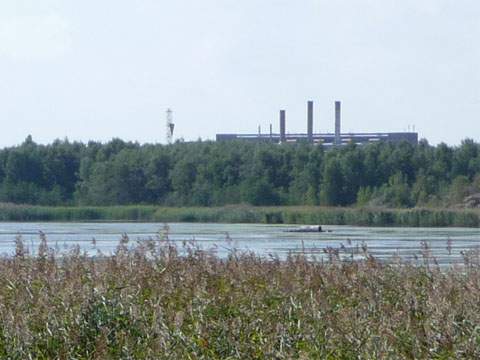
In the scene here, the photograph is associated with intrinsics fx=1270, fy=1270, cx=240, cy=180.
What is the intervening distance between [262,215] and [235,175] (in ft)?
41.4

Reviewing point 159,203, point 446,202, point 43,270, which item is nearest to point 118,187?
point 159,203

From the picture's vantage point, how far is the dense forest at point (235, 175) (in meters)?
65.5

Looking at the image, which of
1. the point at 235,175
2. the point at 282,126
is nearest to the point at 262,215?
the point at 235,175

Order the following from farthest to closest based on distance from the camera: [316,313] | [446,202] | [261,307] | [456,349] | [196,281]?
[446,202], [196,281], [261,307], [316,313], [456,349]

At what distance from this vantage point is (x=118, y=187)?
6681 cm

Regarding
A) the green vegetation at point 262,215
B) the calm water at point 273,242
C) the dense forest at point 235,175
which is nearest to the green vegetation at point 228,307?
the calm water at point 273,242

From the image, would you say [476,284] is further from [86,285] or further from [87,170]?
[87,170]

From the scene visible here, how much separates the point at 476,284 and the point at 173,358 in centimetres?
339

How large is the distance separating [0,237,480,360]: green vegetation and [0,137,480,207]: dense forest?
164 feet

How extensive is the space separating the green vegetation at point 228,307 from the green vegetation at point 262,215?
120 ft

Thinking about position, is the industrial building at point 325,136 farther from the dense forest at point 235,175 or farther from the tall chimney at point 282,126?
the dense forest at point 235,175

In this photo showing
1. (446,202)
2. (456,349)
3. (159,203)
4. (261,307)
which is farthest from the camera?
(159,203)

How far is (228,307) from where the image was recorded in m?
11.5

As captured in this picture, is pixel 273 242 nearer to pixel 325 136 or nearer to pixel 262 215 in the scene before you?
pixel 262 215
